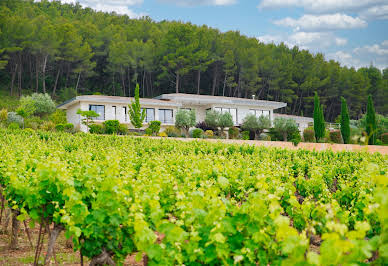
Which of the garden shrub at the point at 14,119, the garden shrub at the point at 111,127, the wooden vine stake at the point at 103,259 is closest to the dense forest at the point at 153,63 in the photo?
the garden shrub at the point at 14,119

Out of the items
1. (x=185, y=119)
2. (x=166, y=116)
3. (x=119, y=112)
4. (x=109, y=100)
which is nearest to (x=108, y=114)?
(x=119, y=112)

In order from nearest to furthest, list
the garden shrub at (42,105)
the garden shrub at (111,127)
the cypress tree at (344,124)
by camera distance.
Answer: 1. the garden shrub at (111,127)
2. the cypress tree at (344,124)
3. the garden shrub at (42,105)

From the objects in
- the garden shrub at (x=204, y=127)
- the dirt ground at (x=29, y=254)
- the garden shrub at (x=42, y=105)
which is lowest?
the dirt ground at (x=29, y=254)

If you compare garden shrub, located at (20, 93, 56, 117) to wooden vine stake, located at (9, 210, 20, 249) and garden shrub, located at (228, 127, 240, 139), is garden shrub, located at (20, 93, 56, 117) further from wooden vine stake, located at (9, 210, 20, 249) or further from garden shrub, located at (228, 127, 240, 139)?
wooden vine stake, located at (9, 210, 20, 249)

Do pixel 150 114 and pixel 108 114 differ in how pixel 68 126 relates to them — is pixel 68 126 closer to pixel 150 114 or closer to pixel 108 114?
pixel 108 114

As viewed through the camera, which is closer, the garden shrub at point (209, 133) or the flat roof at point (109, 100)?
the garden shrub at point (209, 133)

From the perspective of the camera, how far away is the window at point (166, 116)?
30312 mm

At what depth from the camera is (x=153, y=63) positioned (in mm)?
45312

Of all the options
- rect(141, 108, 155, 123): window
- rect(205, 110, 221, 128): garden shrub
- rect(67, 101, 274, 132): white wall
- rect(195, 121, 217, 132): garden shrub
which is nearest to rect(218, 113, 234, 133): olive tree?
rect(205, 110, 221, 128): garden shrub

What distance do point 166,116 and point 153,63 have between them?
55.3ft

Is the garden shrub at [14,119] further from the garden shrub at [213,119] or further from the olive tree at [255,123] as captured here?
the olive tree at [255,123]

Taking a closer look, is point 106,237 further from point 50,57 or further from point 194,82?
point 194,82

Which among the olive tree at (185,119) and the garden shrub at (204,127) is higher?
the olive tree at (185,119)

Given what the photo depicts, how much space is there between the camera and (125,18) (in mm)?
54031
